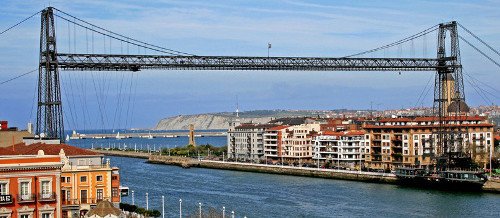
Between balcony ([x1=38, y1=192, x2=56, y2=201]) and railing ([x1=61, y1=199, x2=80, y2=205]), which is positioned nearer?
balcony ([x1=38, y1=192, x2=56, y2=201])

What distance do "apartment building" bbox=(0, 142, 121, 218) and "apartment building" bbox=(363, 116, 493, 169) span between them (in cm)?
2216

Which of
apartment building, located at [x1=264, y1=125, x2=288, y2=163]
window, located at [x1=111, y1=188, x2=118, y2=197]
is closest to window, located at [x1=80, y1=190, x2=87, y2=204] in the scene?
window, located at [x1=111, y1=188, x2=118, y2=197]

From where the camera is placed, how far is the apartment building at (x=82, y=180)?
→ 58.1ft

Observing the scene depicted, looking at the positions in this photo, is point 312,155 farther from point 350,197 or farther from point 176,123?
point 176,123

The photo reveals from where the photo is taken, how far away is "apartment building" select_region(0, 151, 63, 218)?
38.7 feet

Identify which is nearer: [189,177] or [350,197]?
[350,197]

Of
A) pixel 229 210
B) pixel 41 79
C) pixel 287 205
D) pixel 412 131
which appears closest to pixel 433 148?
pixel 412 131

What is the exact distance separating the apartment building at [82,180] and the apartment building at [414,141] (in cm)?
2216

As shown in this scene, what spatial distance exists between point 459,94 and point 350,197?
8516 mm

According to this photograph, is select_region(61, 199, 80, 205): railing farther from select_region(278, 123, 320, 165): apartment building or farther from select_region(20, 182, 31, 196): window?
select_region(278, 123, 320, 165): apartment building

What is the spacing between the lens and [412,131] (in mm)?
39656

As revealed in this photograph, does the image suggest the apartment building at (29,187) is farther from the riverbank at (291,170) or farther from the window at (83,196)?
the riverbank at (291,170)

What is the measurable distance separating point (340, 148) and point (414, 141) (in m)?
5.43

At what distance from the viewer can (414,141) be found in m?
39.4
